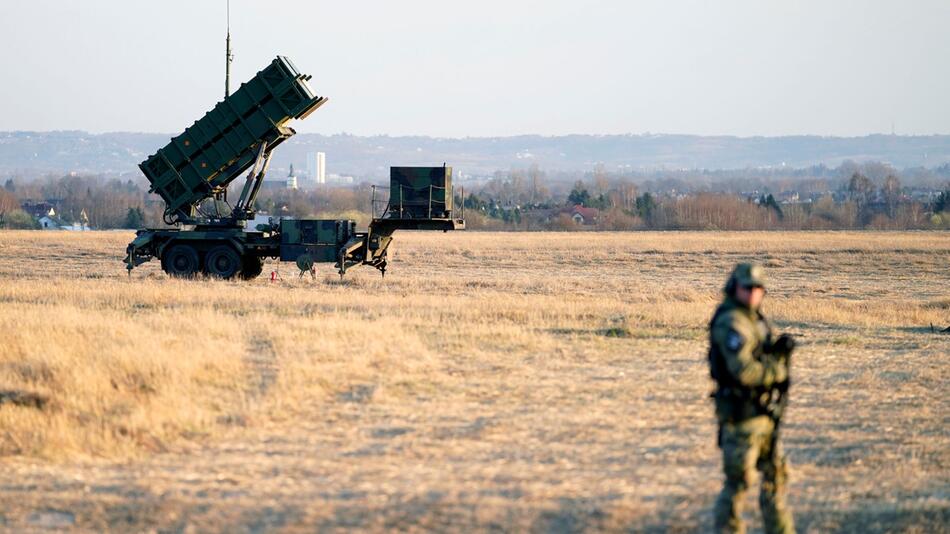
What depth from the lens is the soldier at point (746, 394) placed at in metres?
6.92

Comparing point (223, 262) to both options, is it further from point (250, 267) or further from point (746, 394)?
point (746, 394)

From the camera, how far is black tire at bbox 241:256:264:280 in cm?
2651

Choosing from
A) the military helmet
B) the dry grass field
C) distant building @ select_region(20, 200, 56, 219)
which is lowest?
the dry grass field

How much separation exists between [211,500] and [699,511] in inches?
134

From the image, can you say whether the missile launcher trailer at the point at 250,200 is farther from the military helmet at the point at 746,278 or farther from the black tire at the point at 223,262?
the military helmet at the point at 746,278

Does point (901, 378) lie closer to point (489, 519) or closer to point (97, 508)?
point (489, 519)

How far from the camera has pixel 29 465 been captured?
30.2 ft

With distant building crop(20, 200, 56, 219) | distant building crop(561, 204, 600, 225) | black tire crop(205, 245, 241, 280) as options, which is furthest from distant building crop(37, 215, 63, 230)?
black tire crop(205, 245, 241, 280)

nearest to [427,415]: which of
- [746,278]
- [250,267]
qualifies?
[746,278]

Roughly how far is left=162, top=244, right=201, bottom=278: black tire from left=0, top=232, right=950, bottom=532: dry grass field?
14.2 ft

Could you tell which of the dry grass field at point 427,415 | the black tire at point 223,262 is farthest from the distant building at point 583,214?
the dry grass field at point 427,415

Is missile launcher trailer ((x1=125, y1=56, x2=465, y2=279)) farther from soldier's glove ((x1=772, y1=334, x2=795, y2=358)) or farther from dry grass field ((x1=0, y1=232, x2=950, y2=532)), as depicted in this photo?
soldier's glove ((x1=772, y1=334, x2=795, y2=358))

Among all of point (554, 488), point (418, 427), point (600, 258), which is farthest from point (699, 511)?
point (600, 258)

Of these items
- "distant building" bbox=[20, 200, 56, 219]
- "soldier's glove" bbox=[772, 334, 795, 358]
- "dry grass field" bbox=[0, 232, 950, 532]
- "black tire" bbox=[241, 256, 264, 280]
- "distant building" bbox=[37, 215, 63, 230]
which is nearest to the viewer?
"soldier's glove" bbox=[772, 334, 795, 358]
